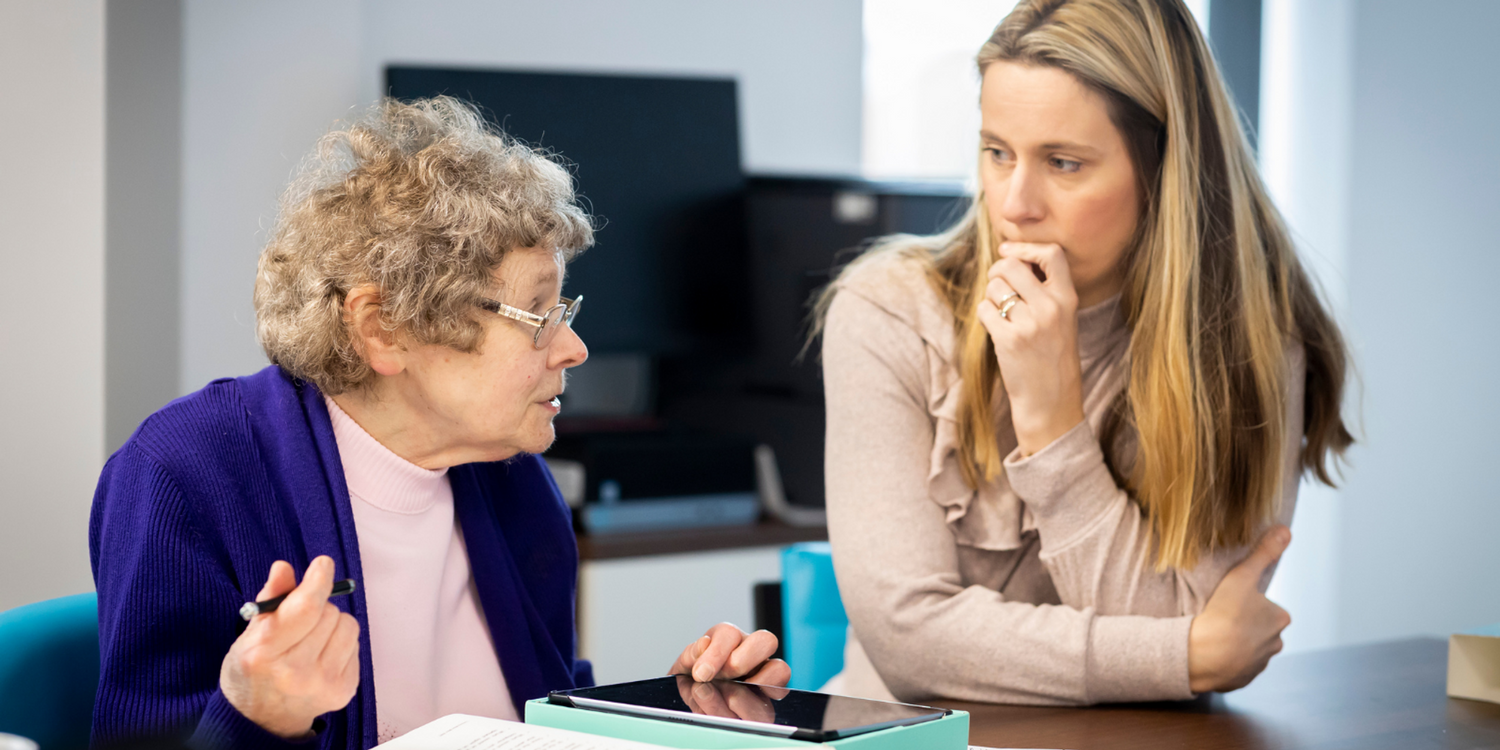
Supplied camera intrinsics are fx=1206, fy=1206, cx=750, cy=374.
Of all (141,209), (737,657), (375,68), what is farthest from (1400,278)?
(141,209)

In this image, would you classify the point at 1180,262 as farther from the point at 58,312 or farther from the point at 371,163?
the point at 58,312

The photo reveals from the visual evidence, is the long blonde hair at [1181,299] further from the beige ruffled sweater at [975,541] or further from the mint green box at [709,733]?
the mint green box at [709,733]

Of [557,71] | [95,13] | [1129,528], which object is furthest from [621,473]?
[1129,528]

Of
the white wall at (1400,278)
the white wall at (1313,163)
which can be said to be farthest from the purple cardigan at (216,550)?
the white wall at (1313,163)

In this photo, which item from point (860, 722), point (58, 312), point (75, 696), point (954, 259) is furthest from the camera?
point (58, 312)

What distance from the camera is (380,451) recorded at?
1.15 metres

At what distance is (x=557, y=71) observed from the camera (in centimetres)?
283

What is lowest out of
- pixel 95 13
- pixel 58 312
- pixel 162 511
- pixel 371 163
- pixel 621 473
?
pixel 621 473

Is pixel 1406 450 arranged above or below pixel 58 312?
below

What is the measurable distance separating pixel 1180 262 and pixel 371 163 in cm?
88

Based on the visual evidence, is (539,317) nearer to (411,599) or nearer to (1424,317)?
(411,599)

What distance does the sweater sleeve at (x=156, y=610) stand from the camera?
0.92 metres

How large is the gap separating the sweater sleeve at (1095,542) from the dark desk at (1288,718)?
0.11m

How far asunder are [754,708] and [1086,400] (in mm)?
741
